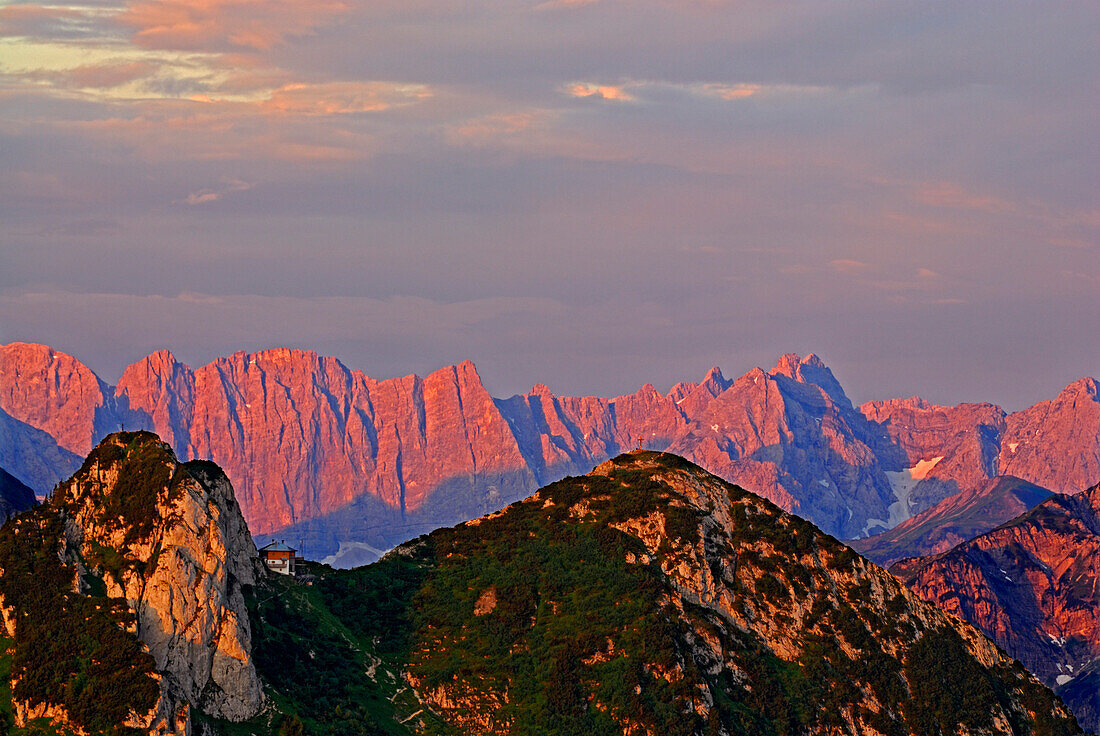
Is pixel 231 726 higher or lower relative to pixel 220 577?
lower

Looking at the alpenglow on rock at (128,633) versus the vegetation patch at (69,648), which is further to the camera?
the alpenglow on rock at (128,633)

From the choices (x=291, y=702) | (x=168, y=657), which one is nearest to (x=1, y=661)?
(x=168, y=657)

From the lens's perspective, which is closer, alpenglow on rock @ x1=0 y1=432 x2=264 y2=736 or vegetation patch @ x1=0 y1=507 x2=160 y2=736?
vegetation patch @ x1=0 y1=507 x2=160 y2=736

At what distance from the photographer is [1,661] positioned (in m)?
181

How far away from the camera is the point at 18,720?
570ft

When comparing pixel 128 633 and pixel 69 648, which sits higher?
pixel 128 633

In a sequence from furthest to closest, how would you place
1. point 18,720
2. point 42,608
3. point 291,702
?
1. point 291,702
2. point 42,608
3. point 18,720

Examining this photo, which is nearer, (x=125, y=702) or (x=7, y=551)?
(x=125, y=702)

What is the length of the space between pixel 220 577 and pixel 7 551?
27512 millimetres


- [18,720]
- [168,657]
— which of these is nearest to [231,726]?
[168,657]

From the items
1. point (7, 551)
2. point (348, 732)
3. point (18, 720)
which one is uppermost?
point (7, 551)

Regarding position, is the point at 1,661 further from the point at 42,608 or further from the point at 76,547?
the point at 76,547

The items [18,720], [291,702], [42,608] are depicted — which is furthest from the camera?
[291,702]

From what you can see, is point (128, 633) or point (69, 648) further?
point (128, 633)
